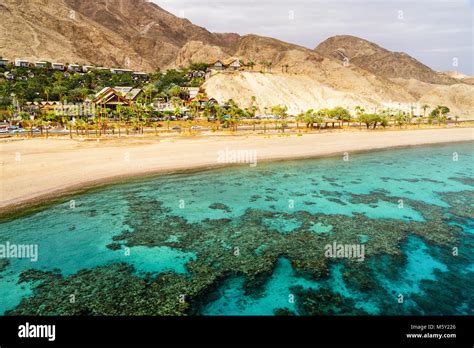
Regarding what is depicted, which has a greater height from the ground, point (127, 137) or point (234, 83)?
point (234, 83)

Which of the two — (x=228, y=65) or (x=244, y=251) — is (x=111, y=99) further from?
(x=244, y=251)

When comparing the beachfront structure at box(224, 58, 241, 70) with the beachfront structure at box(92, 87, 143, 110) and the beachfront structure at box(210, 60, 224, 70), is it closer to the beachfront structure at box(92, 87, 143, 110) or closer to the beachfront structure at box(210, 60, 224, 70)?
the beachfront structure at box(210, 60, 224, 70)

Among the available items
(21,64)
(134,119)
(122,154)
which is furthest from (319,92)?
(21,64)

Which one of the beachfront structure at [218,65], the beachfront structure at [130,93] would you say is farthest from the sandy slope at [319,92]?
the beachfront structure at [130,93]

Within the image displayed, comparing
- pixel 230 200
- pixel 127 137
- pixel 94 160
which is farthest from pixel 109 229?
pixel 127 137

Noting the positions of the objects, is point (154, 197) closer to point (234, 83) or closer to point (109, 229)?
point (109, 229)

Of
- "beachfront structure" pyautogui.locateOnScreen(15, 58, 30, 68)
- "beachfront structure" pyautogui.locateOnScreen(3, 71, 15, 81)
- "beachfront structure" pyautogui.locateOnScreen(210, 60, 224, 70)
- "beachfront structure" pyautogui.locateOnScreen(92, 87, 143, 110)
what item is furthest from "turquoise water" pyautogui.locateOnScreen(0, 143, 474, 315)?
"beachfront structure" pyautogui.locateOnScreen(15, 58, 30, 68)
